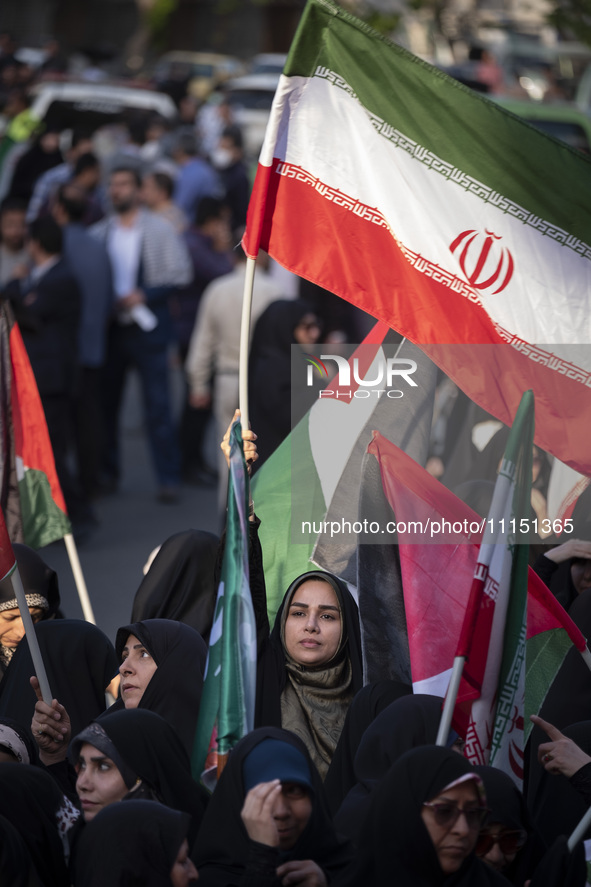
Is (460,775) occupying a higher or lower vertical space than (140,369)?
lower

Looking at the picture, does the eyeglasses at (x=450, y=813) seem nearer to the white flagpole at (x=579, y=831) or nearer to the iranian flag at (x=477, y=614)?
the white flagpole at (x=579, y=831)

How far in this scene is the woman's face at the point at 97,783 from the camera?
12.2 feet

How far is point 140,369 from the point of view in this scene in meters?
10.2

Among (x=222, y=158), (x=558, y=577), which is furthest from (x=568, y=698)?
(x=222, y=158)

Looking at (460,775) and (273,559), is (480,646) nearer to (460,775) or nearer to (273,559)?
(460,775)

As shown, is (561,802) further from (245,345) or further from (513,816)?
(245,345)

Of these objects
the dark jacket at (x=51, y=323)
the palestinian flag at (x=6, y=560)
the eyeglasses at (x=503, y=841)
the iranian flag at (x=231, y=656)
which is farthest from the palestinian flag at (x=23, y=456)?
the eyeglasses at (x=503, y=841)

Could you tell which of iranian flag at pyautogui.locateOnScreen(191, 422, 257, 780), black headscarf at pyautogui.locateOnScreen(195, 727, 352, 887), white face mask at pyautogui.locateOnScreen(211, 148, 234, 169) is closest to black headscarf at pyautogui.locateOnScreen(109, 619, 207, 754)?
iranian flag at pyautogui.locateOnScreen(191, 422, 257, 780)

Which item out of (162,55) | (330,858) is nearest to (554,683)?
(330,858)

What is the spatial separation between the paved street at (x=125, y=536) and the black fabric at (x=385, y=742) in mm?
3624

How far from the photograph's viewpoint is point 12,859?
337 cm

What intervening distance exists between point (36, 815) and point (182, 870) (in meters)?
0.59

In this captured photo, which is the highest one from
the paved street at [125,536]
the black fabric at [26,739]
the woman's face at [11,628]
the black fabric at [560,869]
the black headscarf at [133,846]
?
the paved street at [125,536]

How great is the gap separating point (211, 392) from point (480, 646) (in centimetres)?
708
